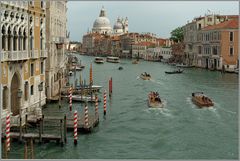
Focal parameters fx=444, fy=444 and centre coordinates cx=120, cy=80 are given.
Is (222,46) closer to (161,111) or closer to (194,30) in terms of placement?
(194,30)

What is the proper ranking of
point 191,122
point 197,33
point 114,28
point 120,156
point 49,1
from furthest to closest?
point 114,28 < point 197,33 < point 49,1 < point 191,122 < point 120,156

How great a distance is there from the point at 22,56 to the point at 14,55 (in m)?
0.52

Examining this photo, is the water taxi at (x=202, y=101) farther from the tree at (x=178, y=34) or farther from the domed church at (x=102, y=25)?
the domed church at (x=102, y=25)

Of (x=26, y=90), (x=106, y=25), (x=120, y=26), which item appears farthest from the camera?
(x=106, y=25)

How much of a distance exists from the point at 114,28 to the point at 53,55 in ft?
249

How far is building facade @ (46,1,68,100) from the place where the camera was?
1407cm

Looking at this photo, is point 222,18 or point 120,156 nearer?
point 120,156

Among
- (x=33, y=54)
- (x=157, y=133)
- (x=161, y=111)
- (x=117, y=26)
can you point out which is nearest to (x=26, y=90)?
(x=33, y=54)

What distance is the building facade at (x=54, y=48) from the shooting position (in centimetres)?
1407

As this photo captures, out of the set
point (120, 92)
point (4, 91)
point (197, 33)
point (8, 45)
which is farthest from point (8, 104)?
point (197, 33)

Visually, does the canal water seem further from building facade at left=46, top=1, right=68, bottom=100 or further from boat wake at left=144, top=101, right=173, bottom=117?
building facade at left=46, top=1, right=68, bottom=100

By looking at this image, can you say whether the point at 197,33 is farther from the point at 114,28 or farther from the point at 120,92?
the point at 114,28

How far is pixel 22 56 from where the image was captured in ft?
33.7

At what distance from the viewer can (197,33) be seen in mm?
35188
